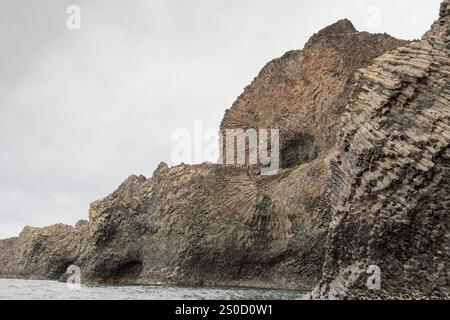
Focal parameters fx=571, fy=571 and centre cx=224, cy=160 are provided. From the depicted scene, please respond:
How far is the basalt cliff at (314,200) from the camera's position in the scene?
2077 cm

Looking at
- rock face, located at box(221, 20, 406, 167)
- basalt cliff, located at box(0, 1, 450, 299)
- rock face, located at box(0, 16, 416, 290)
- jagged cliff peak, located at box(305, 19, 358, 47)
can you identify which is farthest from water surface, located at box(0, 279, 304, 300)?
jagged cliff peak, located at box(305, 19, 358, 47)

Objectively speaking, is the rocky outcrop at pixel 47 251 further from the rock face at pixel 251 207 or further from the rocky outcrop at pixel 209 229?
the rocky outcrop at pixel 209 229

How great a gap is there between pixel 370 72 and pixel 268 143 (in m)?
29.5

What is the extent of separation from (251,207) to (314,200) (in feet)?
18.5

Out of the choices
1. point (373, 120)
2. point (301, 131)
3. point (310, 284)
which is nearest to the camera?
point (373, 120)

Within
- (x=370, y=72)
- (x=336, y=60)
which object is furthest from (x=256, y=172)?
(x=370, y=72)

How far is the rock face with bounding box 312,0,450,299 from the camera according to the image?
2014cm

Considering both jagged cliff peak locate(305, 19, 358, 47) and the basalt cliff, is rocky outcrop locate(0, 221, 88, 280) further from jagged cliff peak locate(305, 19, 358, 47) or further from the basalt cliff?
jagged cliff peak locate(305, 19, 358, 47)

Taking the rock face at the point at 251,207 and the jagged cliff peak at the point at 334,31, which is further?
the jagged cliff peak at the point at 334,31

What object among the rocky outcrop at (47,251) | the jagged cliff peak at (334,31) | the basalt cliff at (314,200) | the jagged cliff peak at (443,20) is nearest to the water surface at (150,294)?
the basalt cliff at (314,200)

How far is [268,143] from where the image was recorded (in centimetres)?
5409

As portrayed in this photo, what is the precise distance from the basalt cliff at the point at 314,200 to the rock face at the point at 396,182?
0.04m

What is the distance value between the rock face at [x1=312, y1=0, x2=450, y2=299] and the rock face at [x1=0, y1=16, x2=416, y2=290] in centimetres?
1763
